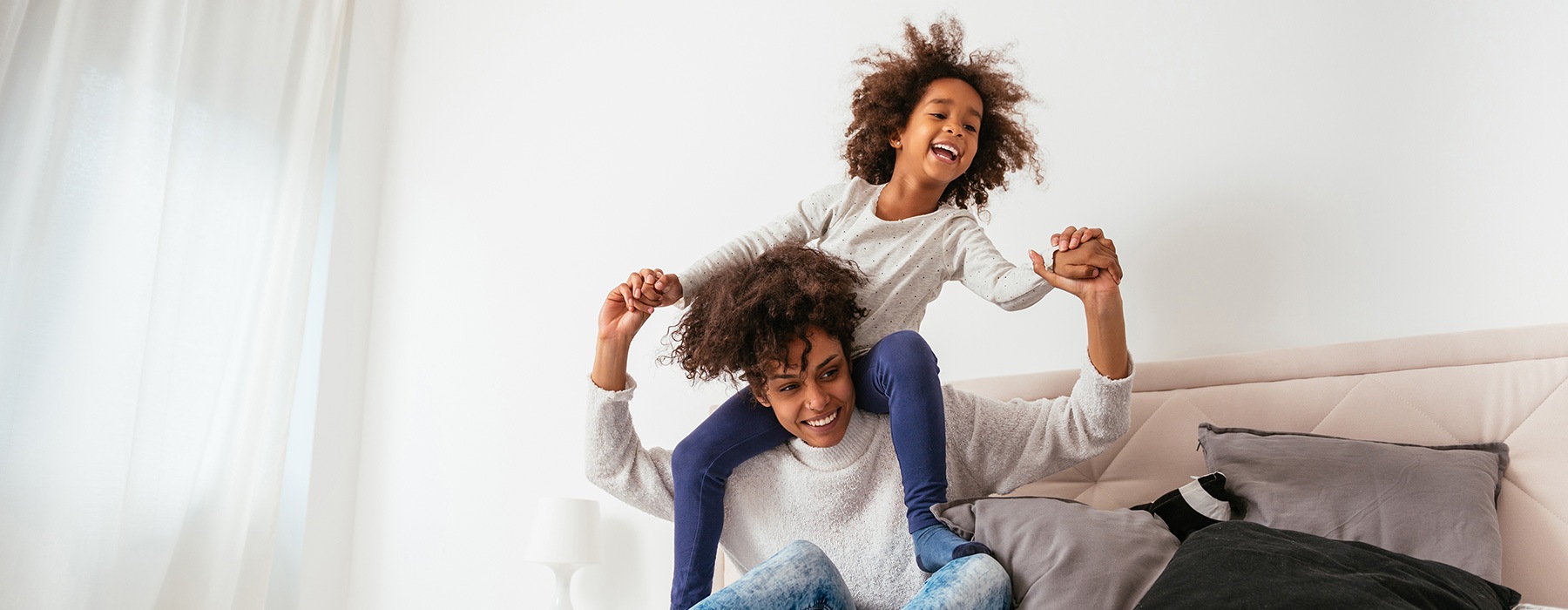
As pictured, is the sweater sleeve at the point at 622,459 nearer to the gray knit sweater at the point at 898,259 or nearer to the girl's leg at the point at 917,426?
the gray knit sweater at the point at 898,259

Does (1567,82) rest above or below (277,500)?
above

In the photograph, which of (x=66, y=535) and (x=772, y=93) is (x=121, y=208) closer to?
(x=66, y=535)

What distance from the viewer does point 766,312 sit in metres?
1.49

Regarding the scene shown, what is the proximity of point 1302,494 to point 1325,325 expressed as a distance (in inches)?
20.1

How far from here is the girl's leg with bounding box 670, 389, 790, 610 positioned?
152 cm

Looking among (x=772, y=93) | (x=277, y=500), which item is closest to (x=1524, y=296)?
(x=772, y=93)

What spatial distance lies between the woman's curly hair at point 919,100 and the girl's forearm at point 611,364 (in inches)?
22.8

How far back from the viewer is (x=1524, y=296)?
1.55 meters

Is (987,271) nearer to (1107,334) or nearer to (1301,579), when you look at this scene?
(1107,334)

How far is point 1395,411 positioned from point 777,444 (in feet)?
3.21

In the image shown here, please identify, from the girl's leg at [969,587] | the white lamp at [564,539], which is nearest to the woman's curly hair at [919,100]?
the girl's leg at [969,587]

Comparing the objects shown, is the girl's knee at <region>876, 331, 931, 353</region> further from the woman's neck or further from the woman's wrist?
the woman's wrist

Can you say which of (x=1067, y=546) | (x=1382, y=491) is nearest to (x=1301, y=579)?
(x=1067, y=546)

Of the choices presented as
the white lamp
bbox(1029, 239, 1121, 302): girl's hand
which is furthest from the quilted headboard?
the white lamp
